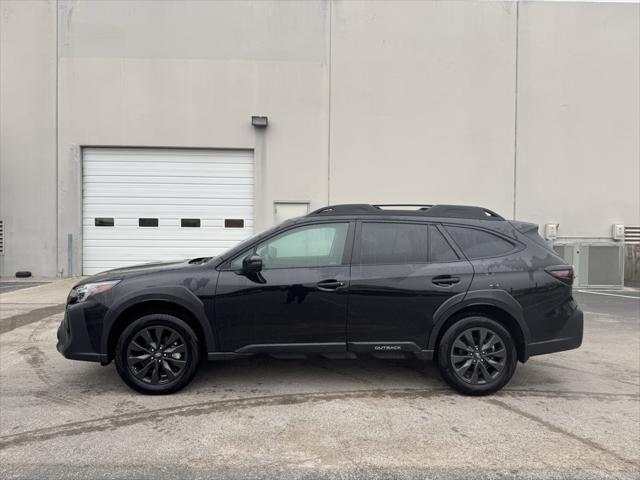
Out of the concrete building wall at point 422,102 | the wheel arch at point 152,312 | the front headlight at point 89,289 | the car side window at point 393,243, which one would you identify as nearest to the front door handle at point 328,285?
the car side window at point 393,243

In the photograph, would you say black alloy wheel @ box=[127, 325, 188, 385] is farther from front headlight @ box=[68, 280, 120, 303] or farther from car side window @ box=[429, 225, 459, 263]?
car side window @ box=[429, 225, 459, 263]

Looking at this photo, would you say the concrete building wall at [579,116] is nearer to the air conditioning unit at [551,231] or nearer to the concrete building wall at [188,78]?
the air conditioning unit at [551,231]

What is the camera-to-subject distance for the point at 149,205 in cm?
1341

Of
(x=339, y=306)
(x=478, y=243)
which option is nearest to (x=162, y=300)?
(x=339, y=306)

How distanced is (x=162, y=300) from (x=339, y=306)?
5.45ft

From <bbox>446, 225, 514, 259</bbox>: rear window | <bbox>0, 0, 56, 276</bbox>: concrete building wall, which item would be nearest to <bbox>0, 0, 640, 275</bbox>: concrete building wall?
<bbox>0, 0, 56, 276</bbox>: concrete building wall

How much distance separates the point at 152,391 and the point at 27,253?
36.4ft

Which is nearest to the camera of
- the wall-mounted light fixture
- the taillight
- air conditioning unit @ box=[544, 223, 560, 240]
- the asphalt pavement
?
the asphalt pavement

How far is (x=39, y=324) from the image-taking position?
7.59m

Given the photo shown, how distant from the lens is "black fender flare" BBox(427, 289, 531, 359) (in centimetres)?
452

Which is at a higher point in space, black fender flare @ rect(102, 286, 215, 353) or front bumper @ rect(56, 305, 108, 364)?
black fender flare @ rect(102, 286, 215, 353)

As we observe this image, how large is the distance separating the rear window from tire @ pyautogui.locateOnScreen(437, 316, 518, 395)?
654 millimetres

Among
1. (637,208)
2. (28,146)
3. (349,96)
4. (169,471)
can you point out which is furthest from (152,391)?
(637,208)

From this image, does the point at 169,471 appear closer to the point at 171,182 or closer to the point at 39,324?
the point at 39,324
